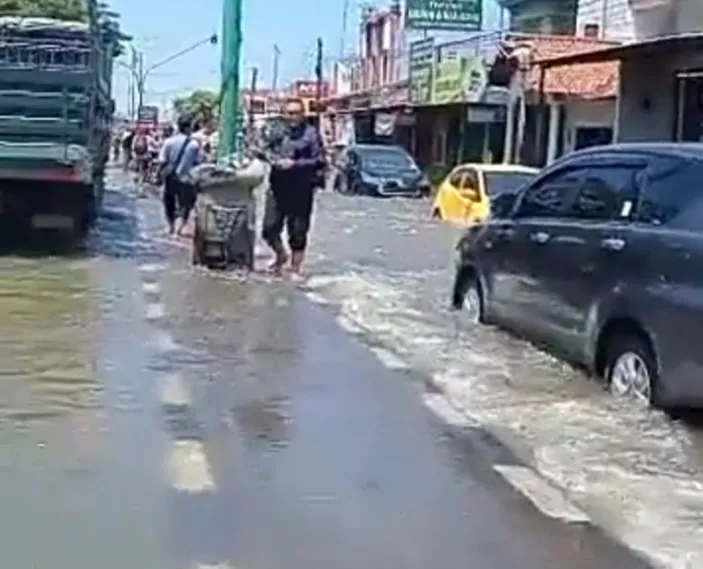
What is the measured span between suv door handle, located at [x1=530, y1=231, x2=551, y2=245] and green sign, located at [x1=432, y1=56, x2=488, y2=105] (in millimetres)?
31193

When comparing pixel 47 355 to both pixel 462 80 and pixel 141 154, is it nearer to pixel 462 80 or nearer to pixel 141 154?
pixel 462 80

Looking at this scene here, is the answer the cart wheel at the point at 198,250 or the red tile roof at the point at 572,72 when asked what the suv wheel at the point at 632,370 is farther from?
the red tile roof at the point at 572,72

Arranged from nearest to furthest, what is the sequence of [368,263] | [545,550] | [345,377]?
[545,550], [345,377], [368,263]

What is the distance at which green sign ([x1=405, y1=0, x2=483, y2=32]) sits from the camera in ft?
137

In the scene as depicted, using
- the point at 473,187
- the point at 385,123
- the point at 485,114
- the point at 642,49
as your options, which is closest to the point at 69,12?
the point at 473,187

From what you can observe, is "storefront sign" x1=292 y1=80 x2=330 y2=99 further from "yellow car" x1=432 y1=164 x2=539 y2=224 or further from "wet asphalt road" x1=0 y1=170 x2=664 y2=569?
"wet asphalt road" x1=0 y1=170 x2=664 y2=569

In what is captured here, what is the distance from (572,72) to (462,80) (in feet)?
20.3

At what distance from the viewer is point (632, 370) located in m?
10.0

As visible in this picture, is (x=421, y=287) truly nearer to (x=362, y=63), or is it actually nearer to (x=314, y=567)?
(x=314, y=567)

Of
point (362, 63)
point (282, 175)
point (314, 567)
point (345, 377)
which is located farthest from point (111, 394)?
point (362, 63)

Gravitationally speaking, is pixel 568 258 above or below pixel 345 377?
above

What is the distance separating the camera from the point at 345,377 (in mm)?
11094

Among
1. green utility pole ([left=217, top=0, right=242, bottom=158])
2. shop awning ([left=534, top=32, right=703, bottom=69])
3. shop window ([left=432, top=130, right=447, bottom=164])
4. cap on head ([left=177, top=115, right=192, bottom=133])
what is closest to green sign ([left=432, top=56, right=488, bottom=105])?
shop window ([left=432, top=130, right=447, bottom=164])

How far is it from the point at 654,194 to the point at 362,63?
2817 inches
